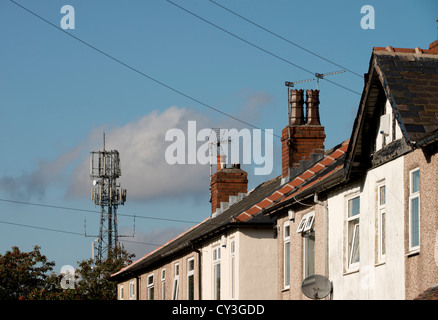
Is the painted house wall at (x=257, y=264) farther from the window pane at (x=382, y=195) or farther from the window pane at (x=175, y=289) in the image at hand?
the window pane at (x=382, y=195)

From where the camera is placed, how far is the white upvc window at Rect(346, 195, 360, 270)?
2226 cm

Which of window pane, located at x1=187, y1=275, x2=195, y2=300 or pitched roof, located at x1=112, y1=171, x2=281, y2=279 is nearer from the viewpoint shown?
pitched roof, located at x1=112, y1=171, x2=281, y2=279

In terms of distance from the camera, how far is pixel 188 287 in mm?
35344

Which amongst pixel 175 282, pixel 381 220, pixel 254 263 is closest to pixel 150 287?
pixel 175 282

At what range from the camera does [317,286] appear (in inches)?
885

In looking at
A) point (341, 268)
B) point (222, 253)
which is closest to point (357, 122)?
point (341, 268)

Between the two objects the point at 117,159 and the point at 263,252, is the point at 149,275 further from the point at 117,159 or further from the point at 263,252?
the point at 117,159

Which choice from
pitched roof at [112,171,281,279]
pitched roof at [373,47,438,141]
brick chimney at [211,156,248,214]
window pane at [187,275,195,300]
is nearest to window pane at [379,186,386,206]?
pitched roof at [373,47,438,141]

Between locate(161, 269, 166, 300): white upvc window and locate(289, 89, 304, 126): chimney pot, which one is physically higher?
locate(289, 89, 304, 126): chimney pot

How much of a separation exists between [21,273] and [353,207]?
142 ft

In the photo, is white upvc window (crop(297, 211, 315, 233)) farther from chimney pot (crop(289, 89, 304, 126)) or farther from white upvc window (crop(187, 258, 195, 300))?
white upvc window (crop(187, 258, 195, 300))

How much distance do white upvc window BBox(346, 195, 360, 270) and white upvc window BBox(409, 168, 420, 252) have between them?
2975 mm

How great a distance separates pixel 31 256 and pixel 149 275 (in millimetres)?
23177

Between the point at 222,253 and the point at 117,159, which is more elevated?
the point at 117,159
